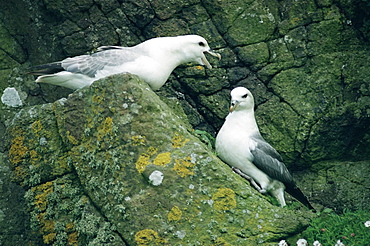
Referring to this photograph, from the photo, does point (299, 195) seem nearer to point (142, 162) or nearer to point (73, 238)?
point (142, 162)

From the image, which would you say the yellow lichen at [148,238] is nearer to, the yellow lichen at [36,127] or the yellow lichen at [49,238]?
the yellow lichen at [49,238]

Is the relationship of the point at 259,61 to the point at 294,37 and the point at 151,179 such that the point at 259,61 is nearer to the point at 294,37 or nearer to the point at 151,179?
the point at 294,37

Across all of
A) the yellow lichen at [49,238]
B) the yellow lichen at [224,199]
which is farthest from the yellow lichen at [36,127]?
the yellow lichen at [224,199]

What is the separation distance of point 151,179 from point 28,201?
121cm

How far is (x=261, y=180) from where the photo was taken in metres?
5.46

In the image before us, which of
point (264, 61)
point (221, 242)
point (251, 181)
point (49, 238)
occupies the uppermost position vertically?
point (264, 61)

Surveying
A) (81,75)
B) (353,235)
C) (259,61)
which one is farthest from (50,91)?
(353,235)

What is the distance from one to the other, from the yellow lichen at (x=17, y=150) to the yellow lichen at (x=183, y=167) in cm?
148

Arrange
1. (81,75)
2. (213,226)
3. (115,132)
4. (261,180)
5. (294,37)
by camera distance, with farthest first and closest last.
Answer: (294,37) → (261,180) → (81,75) → (115,132) → (213,226)

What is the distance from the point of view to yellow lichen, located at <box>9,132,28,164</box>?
15.7 feet

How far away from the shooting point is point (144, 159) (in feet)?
14.5

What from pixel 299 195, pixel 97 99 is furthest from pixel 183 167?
pixel 299 195

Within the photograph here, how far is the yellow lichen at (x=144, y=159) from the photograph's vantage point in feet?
14.4

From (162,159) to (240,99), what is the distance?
5.23ft
